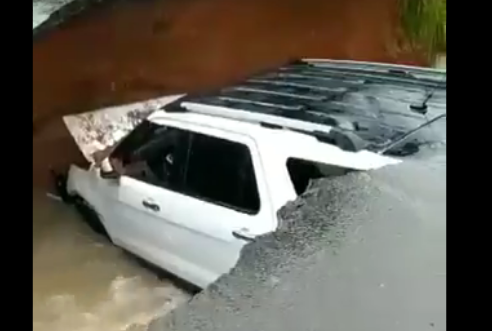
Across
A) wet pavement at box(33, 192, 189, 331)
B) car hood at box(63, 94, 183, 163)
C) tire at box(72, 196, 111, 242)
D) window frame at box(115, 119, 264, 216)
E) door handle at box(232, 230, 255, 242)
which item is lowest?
wet pavement at box(33, 192, 189, 331)

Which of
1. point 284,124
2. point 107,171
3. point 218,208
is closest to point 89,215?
point 107,171

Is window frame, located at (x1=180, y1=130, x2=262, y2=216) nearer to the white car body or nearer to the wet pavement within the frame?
the white car body

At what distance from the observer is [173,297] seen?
0.83m

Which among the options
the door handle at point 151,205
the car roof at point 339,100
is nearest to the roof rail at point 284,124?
the car roof at point 339,100

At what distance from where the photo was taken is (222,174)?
0.87 meters

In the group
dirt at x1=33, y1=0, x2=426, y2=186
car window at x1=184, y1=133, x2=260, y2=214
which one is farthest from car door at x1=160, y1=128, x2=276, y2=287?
dirt at x1=33, y1=0, x2=426, y2=186

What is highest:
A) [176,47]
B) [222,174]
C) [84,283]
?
[176,47]

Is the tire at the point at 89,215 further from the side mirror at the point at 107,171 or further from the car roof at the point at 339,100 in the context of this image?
the car roof at the point at 339,100

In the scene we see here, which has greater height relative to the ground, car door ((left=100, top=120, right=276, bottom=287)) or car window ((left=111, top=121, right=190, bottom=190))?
car window ((left=111, top=121, right=190, bottom=190))

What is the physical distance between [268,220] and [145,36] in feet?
0.97

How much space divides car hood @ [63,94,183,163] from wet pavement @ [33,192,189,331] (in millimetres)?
88

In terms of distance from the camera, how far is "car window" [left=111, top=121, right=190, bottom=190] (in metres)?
0.89

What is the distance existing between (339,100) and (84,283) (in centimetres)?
39

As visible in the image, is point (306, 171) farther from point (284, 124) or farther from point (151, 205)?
point (151, 205)
